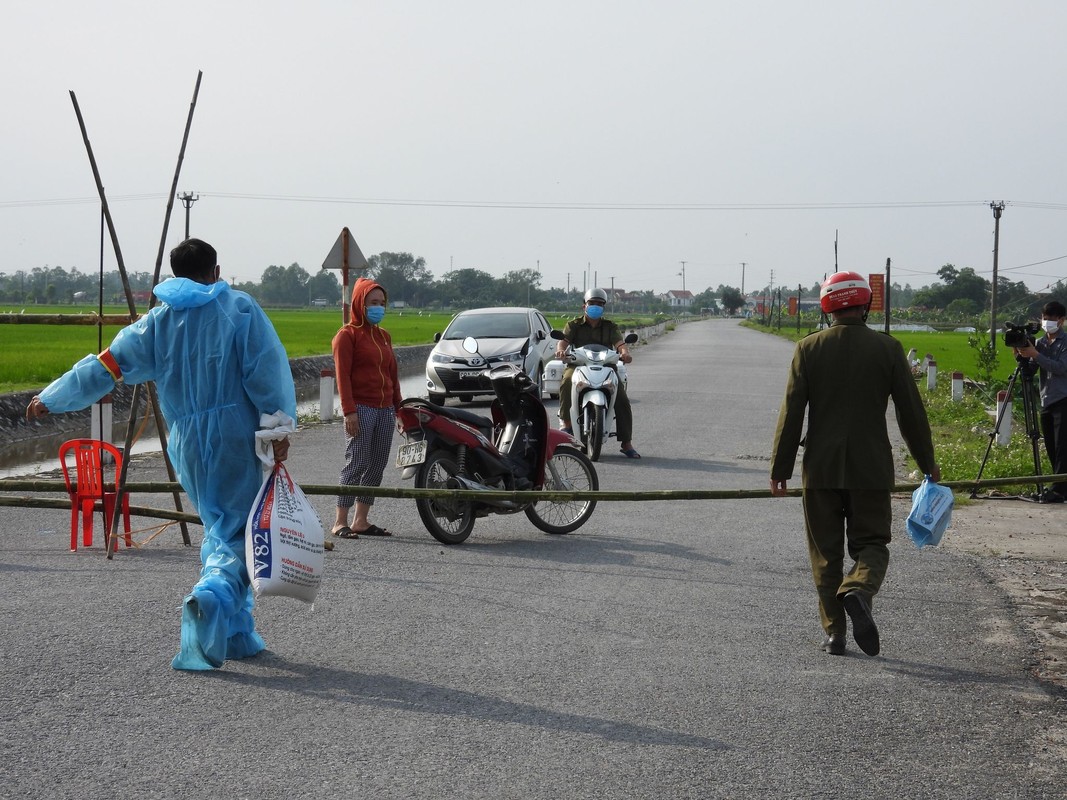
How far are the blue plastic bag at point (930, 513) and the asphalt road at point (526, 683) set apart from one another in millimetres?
523

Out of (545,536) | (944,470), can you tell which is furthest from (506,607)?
(944,470)

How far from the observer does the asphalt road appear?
13.7 feet

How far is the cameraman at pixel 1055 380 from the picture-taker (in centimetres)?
1080

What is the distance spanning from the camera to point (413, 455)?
8.58 metres

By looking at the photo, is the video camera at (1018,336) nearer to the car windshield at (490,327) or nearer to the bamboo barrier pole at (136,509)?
the bamboo barrier pole at (136,509)

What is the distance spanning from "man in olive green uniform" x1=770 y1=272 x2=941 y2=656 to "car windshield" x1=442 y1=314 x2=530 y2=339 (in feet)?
54.6

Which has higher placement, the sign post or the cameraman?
the sign post

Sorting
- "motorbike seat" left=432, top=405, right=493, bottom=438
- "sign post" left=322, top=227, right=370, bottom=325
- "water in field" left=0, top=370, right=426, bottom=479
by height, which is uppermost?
"sign post" left=322, top=227, right=370, bottom=325

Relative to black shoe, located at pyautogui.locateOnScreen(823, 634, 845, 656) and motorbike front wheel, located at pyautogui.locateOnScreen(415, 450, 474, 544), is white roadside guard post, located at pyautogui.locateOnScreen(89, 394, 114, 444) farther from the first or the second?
black shoe, located at pyautogui.locateOnScreen(823, 634, 845, 656)

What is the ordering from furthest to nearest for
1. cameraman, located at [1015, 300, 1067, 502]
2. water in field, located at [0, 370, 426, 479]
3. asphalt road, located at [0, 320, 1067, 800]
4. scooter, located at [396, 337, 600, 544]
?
water in field, located at [0, 370, 426, 479] < cameraman, located at [1015, 300, 1067, 502] < scooter, located at [396, 337, 600, 544] < asphalt road, located at [0, 320, 1067, 800]

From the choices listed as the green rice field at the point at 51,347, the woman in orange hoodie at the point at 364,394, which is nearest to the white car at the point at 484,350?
the green rice field at the point at 51,347

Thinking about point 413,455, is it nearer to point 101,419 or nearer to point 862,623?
point 101,419

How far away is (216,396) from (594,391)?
8235 millimetres

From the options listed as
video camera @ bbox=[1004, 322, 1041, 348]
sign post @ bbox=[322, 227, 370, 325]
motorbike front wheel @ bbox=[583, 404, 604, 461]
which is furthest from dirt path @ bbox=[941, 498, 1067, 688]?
sign post @ bbox=[322, 227, 370, 325]
